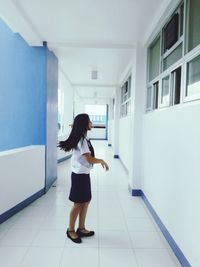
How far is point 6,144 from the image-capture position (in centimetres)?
462

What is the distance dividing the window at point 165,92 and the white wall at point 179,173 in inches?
6.6

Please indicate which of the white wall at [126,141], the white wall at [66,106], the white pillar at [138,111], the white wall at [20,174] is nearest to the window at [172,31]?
the white pillar at [138,111]

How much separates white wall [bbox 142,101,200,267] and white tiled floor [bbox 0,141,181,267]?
0.32m

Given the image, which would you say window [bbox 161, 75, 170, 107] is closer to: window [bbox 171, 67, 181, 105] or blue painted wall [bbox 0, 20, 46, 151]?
window [bbox 171, 67, 181, 105]

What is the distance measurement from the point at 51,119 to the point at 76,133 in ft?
8.16

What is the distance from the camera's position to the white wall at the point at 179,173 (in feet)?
6.28

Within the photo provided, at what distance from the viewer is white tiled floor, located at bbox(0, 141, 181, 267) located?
225cm

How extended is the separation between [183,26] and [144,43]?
1795mm

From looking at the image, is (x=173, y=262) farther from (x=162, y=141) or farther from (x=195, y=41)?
(x=195, y=41)

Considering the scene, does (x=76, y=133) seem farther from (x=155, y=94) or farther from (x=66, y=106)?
(x=66, y=106)

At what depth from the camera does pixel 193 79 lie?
2.18m

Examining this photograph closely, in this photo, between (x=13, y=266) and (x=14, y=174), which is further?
(x=14, y=174)

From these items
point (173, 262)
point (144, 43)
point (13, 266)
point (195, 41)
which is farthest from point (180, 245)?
point (144, 43)

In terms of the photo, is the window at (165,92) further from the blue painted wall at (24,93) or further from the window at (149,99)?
the blue painted wall at (24,93)
